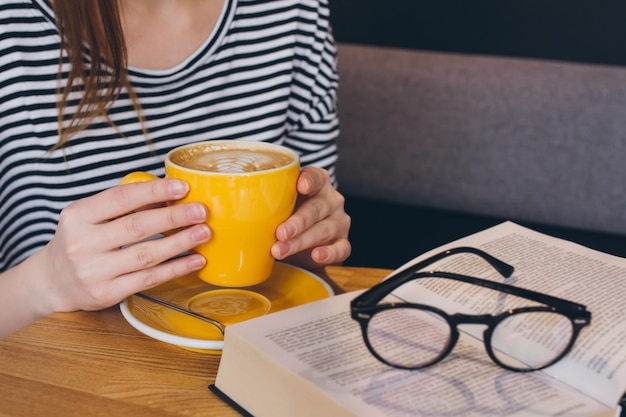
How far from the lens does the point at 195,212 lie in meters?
0.69

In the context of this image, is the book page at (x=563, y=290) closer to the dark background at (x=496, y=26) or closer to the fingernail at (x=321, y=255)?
the fingernail at (x=321, y=255)

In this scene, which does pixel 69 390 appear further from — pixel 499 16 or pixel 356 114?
pixel 499 16

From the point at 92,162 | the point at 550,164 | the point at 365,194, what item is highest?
the point at 92,162

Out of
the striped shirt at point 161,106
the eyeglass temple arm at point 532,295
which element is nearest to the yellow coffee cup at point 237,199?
the eyeglass temple arm at point 532,295

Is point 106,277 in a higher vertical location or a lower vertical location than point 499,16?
lower

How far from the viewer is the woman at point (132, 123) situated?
2.38 feet

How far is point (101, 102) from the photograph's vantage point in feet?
3.36

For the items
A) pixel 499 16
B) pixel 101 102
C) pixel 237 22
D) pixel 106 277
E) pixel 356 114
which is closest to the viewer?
pixel 106 277

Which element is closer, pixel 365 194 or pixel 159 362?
pixel 159 362

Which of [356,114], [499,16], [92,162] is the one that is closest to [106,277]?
[92,162]

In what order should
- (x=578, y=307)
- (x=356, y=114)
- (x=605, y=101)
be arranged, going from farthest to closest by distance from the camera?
(x=356, y=114), (x=605, y=101), (x=578, y=307)

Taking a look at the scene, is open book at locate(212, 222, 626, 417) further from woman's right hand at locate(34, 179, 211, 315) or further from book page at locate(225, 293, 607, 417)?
woman's right hand at locate(34, 179, 211, 315)

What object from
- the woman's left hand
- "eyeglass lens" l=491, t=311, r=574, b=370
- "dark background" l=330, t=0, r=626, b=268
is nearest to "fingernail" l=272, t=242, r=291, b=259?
the woman's left hand

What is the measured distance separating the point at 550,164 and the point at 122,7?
46.7 inches
